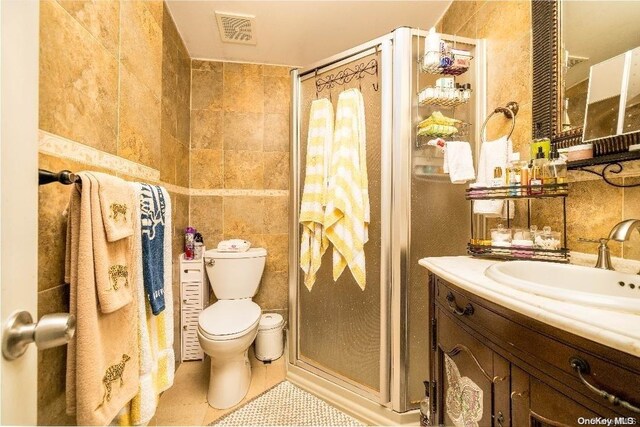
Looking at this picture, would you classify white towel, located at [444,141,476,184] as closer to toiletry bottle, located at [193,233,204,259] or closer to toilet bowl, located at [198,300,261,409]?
toilet bowl, located at [198,300,261,409]

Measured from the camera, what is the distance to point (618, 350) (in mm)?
417

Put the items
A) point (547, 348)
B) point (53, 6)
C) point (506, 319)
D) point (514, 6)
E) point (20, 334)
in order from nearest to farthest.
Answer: point (20, 334) < point (547, 348) < point (506, 319) < point (53, 6) < point (514, 6)

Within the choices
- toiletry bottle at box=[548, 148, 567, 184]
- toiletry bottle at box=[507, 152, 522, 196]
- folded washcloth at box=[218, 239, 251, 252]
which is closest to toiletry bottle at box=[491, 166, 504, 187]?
toiletry bottle at box=[507, 152, 522, 196]

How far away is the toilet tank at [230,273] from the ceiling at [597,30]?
6.50 ft

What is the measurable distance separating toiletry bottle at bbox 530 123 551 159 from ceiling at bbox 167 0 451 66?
1145mm

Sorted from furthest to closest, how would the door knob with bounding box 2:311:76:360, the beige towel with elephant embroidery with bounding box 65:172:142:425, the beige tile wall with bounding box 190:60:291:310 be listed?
the beige tile wall with bounding box 190:60:291:310
the beige towel with elephant embroidery with bounding box 65:172:142:425
the door knob with bounding box 2:311:76:360

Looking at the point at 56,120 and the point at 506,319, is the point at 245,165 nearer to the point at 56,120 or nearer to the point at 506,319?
the point at 56,120

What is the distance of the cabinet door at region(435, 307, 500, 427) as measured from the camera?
700 millimetres

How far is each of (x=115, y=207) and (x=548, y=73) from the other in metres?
1.62

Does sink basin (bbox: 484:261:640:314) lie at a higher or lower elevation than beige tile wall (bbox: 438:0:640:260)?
lower

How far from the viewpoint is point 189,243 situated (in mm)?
2021

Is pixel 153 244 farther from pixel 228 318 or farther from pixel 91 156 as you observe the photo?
pixel 228 318

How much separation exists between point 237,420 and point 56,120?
1545 millimetres

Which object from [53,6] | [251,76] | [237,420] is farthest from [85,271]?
[251,76]
